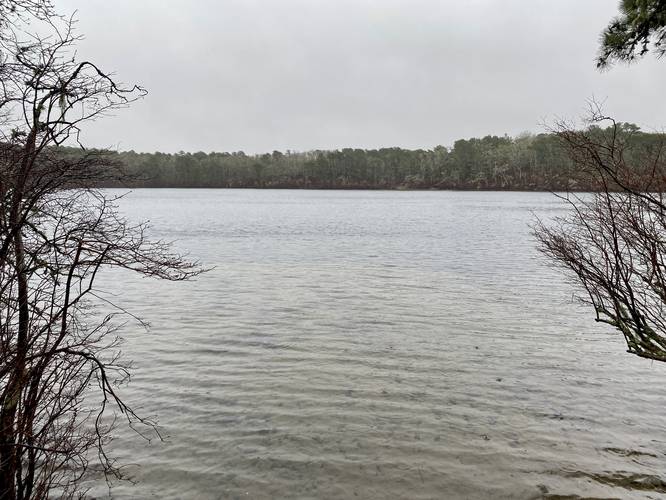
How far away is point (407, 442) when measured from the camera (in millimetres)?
7145

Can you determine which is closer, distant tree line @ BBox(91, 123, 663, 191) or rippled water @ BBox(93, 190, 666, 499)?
rippled water @ BBox(93, 190, 666, 499)

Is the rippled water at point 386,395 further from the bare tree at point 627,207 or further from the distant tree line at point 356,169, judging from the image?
the distant tree line at point 356,169

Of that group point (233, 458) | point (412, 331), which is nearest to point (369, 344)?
point (412, 331)

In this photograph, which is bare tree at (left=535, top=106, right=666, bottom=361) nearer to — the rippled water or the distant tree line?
the rippled water

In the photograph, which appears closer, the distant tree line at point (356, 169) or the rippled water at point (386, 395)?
the rippled water at point (386, 395)

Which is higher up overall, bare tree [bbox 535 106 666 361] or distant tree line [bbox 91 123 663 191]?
distant tree line [bbox 91 123 663 191]

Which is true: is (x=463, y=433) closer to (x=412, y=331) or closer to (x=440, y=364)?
(x=440, y=364)

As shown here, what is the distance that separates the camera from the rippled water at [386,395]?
629cm

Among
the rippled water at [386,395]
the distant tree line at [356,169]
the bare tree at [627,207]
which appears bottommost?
the rippled water at [386,395]

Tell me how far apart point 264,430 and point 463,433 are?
3152 millimetres

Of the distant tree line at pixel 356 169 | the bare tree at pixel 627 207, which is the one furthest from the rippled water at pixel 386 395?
the distant tree line at pixel 356 169

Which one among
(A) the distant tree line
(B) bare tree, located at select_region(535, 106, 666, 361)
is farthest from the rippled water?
(A) the distant tree line

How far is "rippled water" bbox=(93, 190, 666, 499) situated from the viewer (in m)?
6.29

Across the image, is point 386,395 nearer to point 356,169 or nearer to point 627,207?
point 627,207
